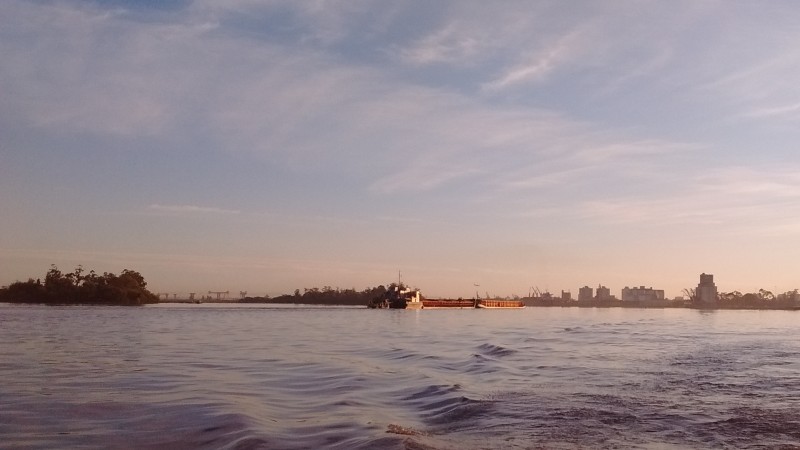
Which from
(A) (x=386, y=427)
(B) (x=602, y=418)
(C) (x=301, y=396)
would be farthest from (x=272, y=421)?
(B) (x=602, y=418)

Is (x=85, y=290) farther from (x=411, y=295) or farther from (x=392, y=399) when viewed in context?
(x=392, y=399)

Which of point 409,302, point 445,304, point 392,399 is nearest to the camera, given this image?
point 392,399

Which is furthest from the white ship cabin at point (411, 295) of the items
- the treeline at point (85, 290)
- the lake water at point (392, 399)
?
the lake water at point (392, 399)

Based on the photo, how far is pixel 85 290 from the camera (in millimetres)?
153250

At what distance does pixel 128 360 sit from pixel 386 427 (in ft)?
52.9

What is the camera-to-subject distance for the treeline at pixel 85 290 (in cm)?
15288

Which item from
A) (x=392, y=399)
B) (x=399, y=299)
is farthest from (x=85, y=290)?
(x=392, y=399)

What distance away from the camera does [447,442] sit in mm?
11742

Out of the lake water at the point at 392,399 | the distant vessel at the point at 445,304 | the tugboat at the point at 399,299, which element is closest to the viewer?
the lake water at the point at 392,399

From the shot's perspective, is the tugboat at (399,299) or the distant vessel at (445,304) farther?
the distant vessel at (445,304)

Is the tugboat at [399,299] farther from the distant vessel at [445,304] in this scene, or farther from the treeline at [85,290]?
the treeline at [85,290]

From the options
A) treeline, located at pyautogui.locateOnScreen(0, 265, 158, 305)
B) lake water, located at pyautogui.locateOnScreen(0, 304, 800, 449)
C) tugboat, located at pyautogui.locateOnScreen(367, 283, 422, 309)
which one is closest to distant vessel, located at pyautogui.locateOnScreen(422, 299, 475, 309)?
tugboat, located at pyautogui.locateOnScreen(367, 283, 422, 309)

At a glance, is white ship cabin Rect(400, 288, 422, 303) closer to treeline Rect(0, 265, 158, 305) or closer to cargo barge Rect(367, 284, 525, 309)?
cargo barge Rect(367, 284, 525, 309)

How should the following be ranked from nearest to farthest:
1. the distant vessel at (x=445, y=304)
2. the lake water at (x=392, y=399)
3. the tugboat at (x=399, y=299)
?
the lake water at (x=392, y=399) < the tugboat at (x=399, y=299) < the distant vessel at (x=445, y=304)
